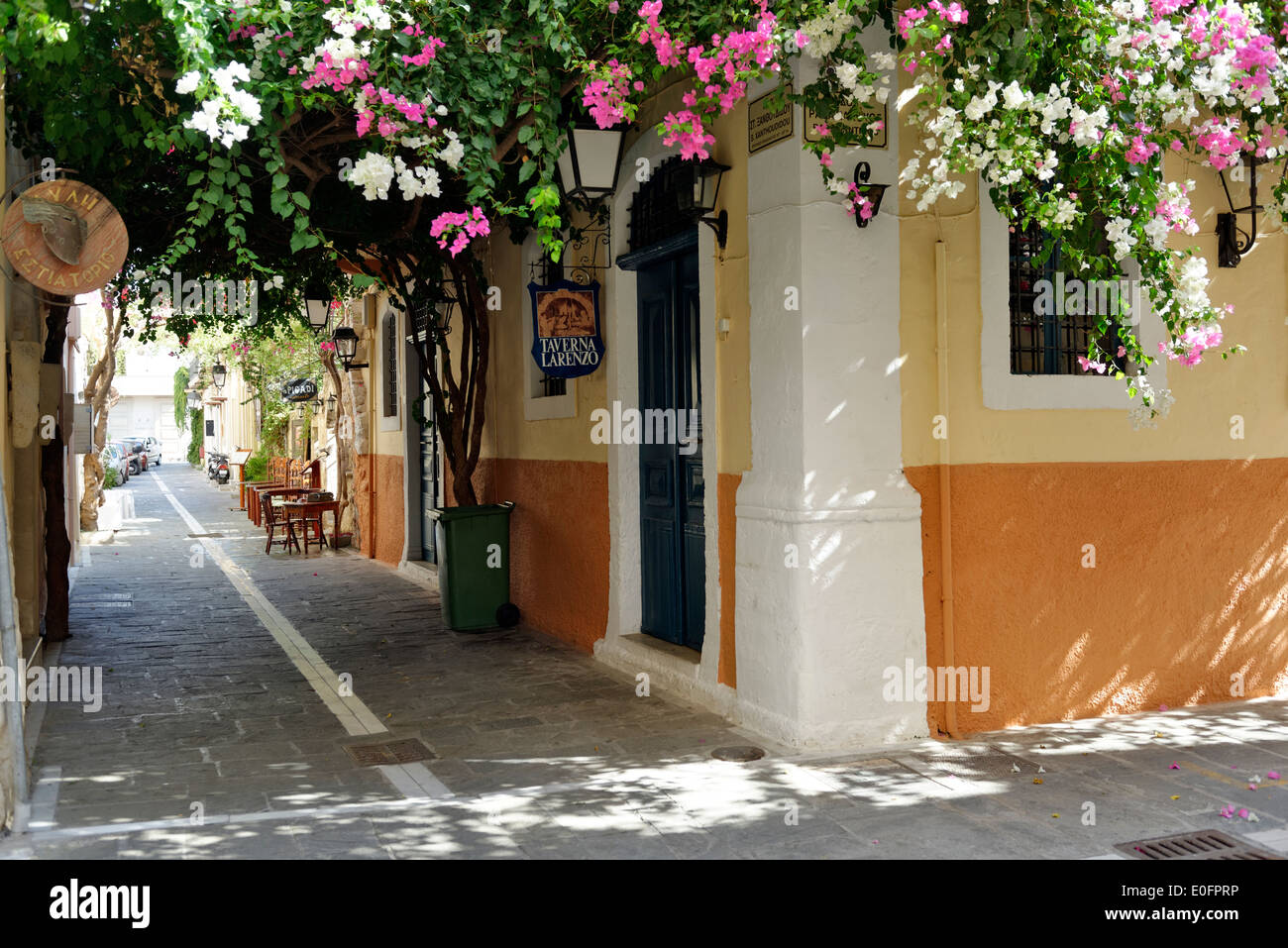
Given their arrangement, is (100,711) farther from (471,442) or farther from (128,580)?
(128,580)

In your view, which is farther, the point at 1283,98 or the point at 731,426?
the point at 731,426

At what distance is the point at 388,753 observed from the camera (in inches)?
239

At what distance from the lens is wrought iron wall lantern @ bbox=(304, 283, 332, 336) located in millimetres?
13133

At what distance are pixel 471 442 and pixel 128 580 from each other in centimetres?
567

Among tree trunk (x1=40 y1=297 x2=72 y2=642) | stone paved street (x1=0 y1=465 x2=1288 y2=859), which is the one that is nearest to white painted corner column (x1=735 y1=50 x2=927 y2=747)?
stone paved street (x1=0 y1=465 x2=1288 y2=859)

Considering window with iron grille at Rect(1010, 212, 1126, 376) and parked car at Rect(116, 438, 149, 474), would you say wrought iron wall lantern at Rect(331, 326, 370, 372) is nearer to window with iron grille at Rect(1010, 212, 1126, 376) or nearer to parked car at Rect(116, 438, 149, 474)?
window with iron grille at Rect(1010, 212, 1126, 376)

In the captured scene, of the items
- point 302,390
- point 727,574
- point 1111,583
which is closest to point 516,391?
point 727,574

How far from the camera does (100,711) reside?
23.2 feet

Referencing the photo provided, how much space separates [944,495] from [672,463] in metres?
2.19

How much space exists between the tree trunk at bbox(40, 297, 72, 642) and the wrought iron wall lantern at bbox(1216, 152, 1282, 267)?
8781 millimetres

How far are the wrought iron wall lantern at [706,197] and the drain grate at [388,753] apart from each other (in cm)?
333

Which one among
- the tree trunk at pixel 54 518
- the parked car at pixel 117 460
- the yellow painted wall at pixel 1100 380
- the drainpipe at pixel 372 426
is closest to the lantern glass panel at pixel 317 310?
the drainpipe at pixel 372 426

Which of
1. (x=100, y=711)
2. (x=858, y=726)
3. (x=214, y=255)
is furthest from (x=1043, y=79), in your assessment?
(x=214, y=255)

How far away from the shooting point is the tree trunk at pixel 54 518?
31.5 ft
